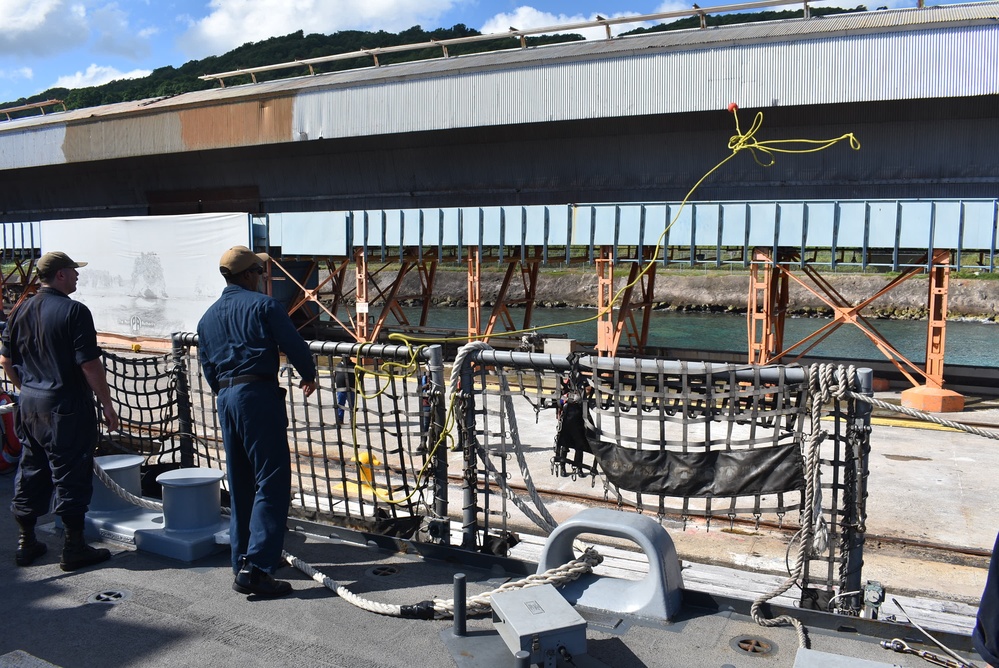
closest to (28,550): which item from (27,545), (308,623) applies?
(27,545)

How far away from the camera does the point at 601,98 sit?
18297 millimetres

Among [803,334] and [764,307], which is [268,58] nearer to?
[803,334]

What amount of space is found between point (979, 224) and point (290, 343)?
46.7 ft

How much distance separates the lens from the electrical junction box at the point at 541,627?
3.41 metres

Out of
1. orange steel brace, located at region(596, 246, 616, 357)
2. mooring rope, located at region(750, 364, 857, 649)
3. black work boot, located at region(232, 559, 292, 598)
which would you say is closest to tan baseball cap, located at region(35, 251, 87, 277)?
black work boot, located at region(232, 559, 292, 598)

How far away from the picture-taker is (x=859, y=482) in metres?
4.07

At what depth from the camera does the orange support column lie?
14906mm

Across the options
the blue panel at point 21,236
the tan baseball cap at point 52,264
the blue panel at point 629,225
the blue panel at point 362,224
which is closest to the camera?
the tan baseball cap at point 52,264

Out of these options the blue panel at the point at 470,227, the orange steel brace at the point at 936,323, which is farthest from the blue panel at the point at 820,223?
Result: the blue panel at the point at 470,227

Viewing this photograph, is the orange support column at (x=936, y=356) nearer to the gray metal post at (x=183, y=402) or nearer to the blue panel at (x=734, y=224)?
the blue panel at (x=734, y=224)

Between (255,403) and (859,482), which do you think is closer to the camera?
(859,482)

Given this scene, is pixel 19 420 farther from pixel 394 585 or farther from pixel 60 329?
pixel 394 585

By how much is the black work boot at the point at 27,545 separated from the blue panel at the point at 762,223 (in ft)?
45.9

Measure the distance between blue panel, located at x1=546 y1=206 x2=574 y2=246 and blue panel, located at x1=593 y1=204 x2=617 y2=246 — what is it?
0.68 m
